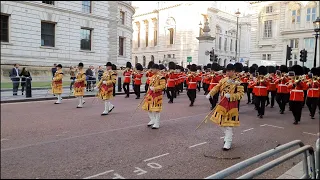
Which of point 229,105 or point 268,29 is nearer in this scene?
point 229,105

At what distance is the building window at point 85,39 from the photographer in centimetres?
306

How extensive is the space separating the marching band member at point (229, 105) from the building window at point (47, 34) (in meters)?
4.80

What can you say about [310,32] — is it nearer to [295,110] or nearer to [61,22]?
[295,110]

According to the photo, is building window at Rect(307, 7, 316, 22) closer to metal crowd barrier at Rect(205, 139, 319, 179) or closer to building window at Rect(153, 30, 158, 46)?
building window at Rect(153, 30, 158, 46)

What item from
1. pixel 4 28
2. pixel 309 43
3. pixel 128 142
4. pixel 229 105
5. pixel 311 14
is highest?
pixel 311 14

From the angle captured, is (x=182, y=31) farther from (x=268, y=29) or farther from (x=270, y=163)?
(x=270, y=163)

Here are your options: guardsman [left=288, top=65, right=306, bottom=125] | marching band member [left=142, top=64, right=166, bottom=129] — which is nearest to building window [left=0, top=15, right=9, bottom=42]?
marching band member [left=142, top=64, right=166, bottom=129]

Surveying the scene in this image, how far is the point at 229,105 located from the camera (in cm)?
682

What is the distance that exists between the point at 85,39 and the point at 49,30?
78 cm

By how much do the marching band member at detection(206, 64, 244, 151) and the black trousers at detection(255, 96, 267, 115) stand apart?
485 cm

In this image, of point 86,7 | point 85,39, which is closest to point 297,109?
point 85,39

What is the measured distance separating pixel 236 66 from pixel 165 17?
71928mm

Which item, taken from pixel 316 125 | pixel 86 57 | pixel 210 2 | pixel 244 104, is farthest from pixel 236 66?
pixel 210 2

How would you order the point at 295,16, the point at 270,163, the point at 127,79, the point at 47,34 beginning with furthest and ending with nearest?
the point at 295,16, the point at 127,79, the point at 270,163, the point at 47,34
